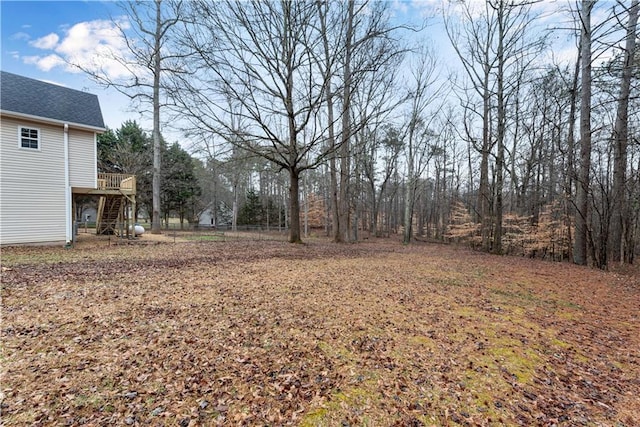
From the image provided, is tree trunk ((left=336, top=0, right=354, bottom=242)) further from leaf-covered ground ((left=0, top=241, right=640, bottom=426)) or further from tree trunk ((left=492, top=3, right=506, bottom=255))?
leaf-covered ground ((left=0, top=241, right=640, bottom=426))

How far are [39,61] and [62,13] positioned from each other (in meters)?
3.47

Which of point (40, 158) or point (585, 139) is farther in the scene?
point (40, 158)

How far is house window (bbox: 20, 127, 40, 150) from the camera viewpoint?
10.2 metres

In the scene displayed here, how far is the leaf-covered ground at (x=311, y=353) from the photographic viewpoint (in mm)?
2113

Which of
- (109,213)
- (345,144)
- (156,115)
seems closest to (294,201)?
(345,144)

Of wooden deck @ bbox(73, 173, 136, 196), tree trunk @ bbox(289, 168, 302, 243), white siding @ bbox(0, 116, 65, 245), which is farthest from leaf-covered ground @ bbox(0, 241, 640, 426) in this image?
wooden deck @ bbox(73, 173, 136, 196)

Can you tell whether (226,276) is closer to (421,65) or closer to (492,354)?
(492,354)

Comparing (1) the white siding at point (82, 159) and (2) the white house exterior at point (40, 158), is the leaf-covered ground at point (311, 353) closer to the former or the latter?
(2) the white house exterior at point (40, 158)

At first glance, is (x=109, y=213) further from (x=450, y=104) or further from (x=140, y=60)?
(x=450, y=104)

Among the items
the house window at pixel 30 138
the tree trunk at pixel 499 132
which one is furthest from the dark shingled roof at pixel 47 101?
the tree trunk at pixel 499 132

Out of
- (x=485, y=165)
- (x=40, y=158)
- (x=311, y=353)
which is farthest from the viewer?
(x=485, y=165)

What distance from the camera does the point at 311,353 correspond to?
2.89 meters

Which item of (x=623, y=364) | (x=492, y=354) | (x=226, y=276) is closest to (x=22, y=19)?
(x=226, y=276)

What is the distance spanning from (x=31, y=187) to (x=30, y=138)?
6.08 feet
